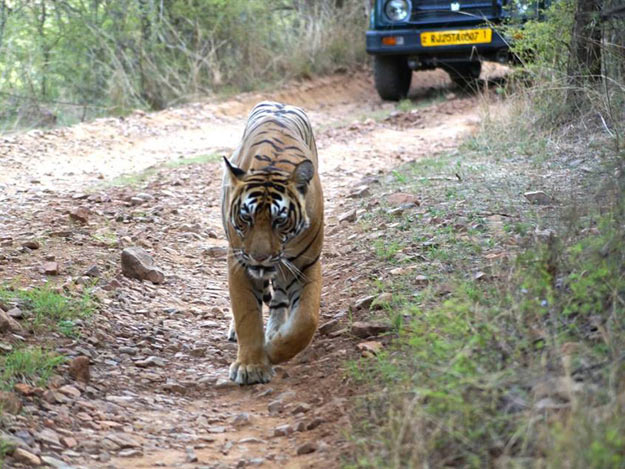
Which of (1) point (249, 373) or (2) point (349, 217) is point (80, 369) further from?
(2) point (349, 217)

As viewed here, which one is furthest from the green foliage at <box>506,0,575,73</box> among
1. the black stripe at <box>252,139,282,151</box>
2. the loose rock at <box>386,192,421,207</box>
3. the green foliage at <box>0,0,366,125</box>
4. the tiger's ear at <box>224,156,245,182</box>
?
the green foliage at <box>0,0,366,125</box>

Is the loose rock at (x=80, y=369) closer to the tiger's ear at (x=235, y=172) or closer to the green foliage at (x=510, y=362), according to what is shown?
the tiger's ear at (x=235, y=172)

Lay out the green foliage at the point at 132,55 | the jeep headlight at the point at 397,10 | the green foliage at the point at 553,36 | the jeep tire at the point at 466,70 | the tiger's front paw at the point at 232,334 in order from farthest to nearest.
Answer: the jeep tire at the point at 466,70 → the green foliage at the point at 132,55 → the jeep headlight at the point at 397,10 → the green foliage at the point at 553,36 → the tiger's front paw at the point at 232,334

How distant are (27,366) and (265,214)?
4.59 ft

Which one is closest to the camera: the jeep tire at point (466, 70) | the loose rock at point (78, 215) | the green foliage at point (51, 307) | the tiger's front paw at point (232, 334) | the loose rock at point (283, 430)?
the loose rock at point (283, 430)

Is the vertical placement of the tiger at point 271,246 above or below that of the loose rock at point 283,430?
above

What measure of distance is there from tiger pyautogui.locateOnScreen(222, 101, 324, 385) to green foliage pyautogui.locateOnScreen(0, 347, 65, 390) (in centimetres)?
96

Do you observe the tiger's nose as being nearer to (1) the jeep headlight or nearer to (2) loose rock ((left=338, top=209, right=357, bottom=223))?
(2) loose rock ((left=338, top=209, right=357, bottom=223))

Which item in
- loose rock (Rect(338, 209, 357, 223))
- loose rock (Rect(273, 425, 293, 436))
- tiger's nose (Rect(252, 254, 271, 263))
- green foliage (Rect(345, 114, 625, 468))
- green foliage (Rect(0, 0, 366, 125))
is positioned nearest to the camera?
green foliage (Rect(345, 114, 625, 468))

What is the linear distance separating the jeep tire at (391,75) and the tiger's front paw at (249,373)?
11283 mm

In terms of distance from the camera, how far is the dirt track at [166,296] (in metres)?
3.91

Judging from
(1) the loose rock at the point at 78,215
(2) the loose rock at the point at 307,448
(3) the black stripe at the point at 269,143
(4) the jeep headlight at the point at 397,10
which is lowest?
(2) the loose rock at the point at 307,448

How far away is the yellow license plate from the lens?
525 inches

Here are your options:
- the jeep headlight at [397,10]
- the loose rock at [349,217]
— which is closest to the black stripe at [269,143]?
the loose rock at [349,217]
